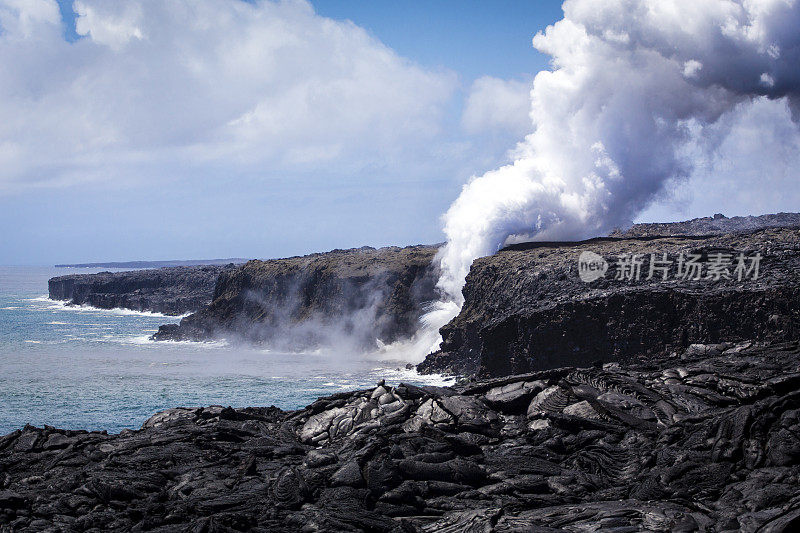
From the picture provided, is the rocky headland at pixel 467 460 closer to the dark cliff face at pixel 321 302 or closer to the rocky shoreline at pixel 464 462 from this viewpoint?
the rocky shoreline at pixel 464 462

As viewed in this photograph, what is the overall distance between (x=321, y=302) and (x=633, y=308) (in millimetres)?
43146

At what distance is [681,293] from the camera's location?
35.2m

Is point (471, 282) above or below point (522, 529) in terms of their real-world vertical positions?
above

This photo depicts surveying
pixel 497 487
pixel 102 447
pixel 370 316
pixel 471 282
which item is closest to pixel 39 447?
pixel 102 447

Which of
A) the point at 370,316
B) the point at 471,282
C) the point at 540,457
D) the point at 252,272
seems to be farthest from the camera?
the point at 252,272

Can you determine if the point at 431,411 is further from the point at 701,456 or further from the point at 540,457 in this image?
the point at 701,456

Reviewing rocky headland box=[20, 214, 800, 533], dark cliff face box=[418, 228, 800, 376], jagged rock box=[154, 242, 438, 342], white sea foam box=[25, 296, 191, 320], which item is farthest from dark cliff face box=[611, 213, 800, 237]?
white sea foam box=[25, 296, 191, 320]

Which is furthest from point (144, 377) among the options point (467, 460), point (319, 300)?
point (467, 460)

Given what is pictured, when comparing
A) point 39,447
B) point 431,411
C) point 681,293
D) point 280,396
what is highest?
point 681,293

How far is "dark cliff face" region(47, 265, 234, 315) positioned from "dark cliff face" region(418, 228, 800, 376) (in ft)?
340

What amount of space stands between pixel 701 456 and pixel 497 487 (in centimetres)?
403

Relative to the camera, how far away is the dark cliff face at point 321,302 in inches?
2608

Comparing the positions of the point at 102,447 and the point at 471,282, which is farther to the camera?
the point at 471,282

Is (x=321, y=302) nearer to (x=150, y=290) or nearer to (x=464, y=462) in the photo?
(x=464, y=462)
